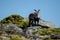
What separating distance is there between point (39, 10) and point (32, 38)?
1429 centimetres

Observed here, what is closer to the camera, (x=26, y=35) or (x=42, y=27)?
(x=26, y=35)

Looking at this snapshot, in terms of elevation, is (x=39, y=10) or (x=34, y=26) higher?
(x=39, y=10)

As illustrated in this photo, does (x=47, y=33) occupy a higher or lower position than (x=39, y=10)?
lower

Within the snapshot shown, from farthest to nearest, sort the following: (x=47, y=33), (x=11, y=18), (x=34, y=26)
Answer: (x=11, y=18)
(x=34, y=26)
(x=47, y=33)

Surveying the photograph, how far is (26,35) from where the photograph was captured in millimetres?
45719

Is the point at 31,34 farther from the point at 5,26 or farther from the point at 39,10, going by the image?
the point at 39,10

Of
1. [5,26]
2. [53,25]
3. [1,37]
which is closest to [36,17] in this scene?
[53,25]

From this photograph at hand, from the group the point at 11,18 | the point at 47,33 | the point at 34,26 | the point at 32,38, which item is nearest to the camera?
the point at 32,38

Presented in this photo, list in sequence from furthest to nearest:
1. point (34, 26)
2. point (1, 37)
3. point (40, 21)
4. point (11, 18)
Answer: point (11, 18) < point (40, 21) < point (34, 26) < point (1, 37)

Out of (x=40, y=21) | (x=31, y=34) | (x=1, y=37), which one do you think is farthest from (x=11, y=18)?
(x=1, y=37)

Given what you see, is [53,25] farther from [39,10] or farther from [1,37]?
[1,37]

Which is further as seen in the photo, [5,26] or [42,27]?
[42,27]

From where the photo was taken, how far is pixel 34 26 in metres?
55.9

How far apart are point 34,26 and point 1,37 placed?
16.2 metres
